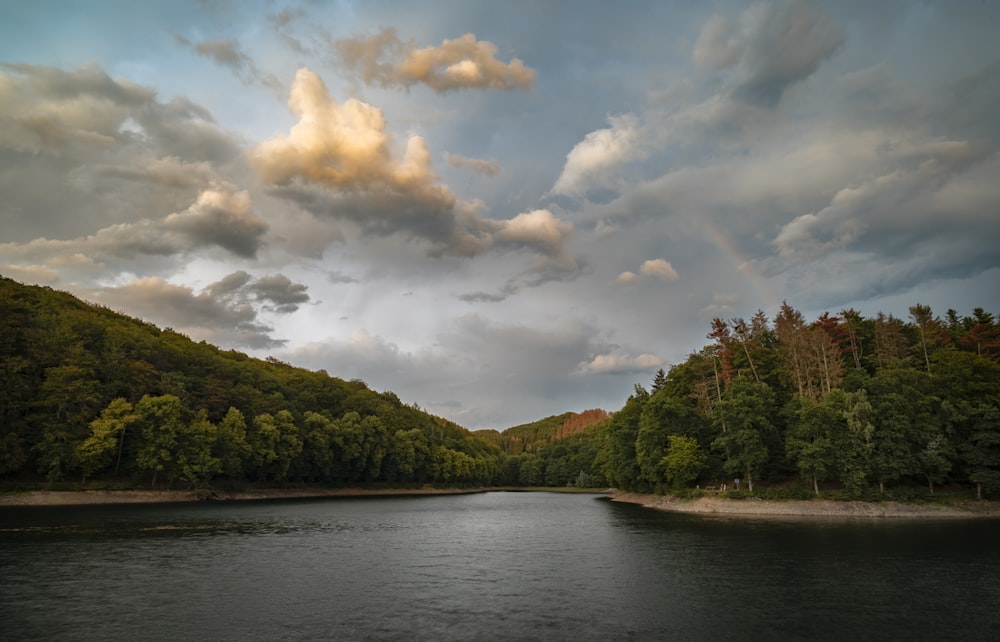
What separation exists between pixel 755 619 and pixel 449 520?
56584mm

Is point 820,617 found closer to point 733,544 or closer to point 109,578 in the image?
point 733,544

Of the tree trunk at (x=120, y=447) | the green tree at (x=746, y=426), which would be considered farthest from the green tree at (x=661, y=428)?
the tree trunk at (x=120, y=447)

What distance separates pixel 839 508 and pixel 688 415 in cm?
2964

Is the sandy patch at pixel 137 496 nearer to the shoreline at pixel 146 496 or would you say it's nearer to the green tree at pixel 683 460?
the shoreline at pixel 146 496

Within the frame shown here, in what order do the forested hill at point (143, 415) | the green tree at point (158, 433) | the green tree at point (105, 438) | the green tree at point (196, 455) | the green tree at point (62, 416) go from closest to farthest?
the green tree at point (62, 416), the forested hill at point (143, 415), the green tree at point (105, 438), the green tree at point (158, 433), the green tree at point (196, 455)

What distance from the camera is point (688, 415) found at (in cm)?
10262

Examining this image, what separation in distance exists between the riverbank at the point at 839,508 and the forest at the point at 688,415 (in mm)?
2014

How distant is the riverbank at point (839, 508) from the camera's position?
75562mm

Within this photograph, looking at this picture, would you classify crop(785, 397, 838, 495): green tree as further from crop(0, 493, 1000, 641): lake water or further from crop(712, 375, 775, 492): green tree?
crop(0, 493, 1000, 641): lake water

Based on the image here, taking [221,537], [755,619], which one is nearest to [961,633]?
[755,619]

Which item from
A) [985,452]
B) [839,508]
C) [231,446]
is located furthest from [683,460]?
[231,446]

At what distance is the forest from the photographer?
79.8m

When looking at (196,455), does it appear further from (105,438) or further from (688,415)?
(688,415)

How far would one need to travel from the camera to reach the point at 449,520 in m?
76.6
